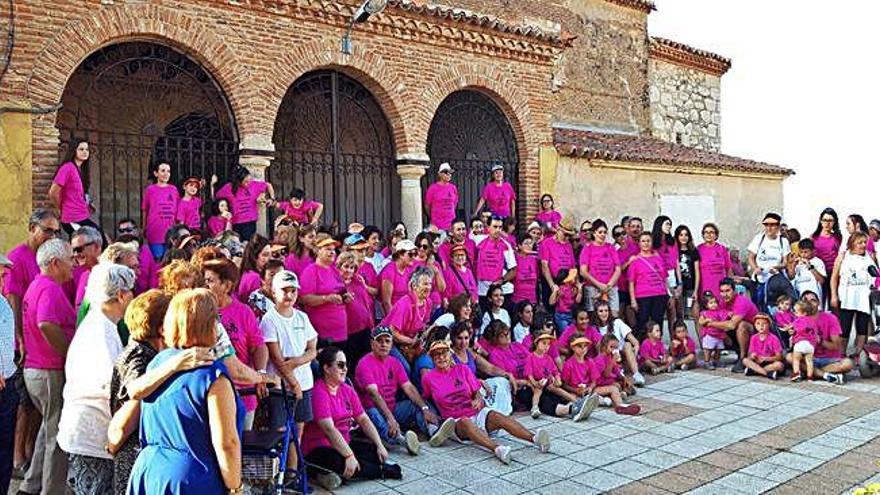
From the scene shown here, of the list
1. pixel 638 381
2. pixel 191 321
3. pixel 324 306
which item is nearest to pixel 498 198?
pixel 638 381

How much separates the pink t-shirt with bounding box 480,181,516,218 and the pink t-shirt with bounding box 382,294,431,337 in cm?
417

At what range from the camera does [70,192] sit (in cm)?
691

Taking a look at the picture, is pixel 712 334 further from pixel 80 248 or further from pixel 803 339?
pixel 80 248

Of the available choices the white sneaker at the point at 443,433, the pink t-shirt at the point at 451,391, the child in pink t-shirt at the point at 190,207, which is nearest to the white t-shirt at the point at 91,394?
the white sneaker at the point at 443,433

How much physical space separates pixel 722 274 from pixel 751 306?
77 centimetres

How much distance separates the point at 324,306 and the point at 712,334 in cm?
554

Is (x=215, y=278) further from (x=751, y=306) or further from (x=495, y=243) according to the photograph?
(x=751, y=306)

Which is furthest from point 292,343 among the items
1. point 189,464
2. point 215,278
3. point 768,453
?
point 768,453

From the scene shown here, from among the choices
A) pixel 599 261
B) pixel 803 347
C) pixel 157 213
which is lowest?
pixel 803 347

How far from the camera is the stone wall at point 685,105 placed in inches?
744

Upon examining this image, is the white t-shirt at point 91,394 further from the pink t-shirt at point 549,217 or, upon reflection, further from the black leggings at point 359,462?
the pink t-shirt at point 549,217

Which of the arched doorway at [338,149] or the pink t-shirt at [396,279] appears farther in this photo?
the arched doorway at [338,149]

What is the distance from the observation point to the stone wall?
62.0 ft

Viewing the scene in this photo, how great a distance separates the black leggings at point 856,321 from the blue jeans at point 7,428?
861cm
